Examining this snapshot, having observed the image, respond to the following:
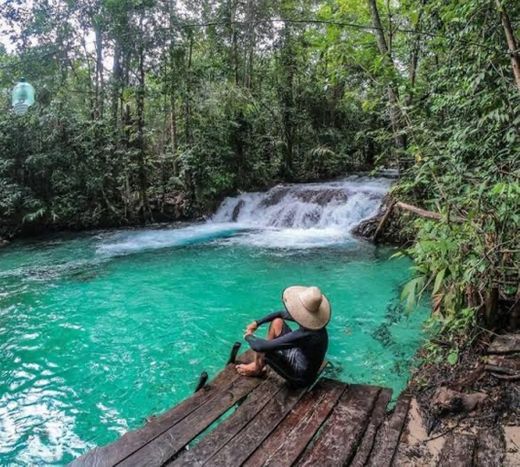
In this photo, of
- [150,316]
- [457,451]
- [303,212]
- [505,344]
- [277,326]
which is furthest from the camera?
[303,212]

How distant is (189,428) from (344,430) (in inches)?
43.0

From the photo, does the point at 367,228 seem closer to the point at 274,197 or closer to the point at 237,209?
the point at 274,197

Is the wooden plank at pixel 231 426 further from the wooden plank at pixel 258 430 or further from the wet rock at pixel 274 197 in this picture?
the wet rock at pixel 274 197

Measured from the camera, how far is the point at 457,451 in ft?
7.81

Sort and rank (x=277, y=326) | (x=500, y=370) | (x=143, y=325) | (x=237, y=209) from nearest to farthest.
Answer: (x=500, y=370)
(x=277, y=326)
(x=143, y=325)
(x=237, y=209)

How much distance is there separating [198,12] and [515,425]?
650 inches

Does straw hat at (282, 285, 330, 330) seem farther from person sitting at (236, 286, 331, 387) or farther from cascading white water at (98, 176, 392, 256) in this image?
cascading white water at (98, 176, 392, 256)

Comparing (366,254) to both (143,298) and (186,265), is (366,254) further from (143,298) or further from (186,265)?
(143,298)

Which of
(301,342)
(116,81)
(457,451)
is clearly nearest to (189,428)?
(301,342)

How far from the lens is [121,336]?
5.55 meters

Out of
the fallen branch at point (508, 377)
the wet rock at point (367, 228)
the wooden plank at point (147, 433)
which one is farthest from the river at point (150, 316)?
the fallen branch at point (508, 377)

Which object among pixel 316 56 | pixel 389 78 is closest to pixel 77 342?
pixel 389 78

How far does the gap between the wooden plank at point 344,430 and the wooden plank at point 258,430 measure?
0.31 metres

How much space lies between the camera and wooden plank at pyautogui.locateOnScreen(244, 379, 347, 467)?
252 centimetres
